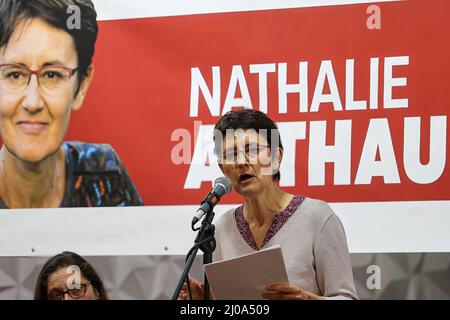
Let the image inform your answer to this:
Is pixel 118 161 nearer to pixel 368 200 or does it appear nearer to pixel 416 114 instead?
pixel 368 200

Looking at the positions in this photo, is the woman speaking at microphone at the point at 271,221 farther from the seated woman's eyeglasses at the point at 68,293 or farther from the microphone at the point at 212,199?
the seated woman's eyeglasses at the point at 68,293

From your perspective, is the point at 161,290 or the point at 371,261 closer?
the point at 371,261

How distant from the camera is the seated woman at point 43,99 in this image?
3.13 meters

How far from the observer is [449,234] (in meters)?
2.71

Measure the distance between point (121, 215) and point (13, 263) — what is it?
537 mm

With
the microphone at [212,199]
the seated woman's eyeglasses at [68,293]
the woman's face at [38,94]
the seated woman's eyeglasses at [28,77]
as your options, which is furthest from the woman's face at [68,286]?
the microphone at [212,199]

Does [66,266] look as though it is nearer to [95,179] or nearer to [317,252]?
[95,179]

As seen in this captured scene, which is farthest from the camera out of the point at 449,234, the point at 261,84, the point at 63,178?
the point at 63,178

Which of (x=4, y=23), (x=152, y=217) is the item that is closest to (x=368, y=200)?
(x=152, y=217)

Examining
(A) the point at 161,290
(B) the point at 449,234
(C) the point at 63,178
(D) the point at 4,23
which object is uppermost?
(D) the point at 4,23

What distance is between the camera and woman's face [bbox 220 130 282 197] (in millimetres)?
2547

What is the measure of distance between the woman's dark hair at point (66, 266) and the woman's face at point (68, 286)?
0.01 metres

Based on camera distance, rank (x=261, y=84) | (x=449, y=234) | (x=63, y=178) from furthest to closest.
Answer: (x=63, y=178)
(x=261, y=84)
(x=449, y=234)

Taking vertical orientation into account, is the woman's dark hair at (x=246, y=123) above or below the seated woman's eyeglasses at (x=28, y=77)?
below
